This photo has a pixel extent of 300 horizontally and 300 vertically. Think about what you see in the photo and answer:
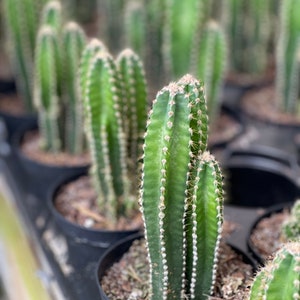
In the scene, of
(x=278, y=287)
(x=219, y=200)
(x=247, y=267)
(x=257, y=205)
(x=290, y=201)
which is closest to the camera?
(x=278, y=287)

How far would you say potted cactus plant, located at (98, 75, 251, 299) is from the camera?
119cm

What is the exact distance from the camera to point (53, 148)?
2346 millimetres

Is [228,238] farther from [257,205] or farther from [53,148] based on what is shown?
[53,148]

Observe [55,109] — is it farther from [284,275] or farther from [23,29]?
[284,275]

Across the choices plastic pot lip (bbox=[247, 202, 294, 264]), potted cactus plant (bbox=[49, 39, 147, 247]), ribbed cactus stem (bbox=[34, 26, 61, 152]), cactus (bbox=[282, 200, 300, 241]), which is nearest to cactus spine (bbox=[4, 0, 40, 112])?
ribbed cactus stem (bbox=[34, 26, 61, 152])

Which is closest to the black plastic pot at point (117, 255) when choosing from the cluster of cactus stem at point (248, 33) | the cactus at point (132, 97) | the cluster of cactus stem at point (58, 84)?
the cactus at point (132, 97)

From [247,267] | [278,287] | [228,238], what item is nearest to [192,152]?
[278,287]

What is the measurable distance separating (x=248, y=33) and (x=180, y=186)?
202cm

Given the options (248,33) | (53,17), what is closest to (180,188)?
(53,17)

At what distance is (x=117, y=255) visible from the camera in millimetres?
1614

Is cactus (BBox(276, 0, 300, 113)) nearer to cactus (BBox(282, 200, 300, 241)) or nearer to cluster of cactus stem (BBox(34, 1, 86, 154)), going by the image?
cluster of cactus stem (BBox(34, 1, 86, 154))

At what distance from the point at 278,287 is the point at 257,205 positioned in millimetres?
1260

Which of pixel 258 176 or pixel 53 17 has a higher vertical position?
pixel 53 17

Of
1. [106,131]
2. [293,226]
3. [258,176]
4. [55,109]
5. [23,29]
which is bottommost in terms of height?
[258,176]
